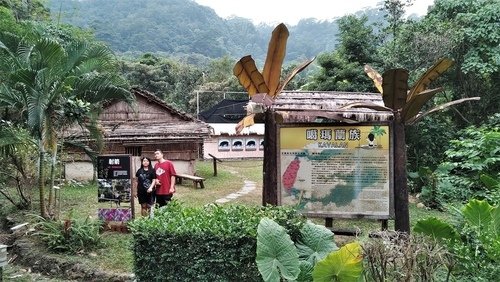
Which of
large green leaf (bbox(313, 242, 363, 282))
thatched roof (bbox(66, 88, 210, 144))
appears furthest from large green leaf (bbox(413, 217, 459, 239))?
thatched roof (bbox(66, 88, 210, 144))

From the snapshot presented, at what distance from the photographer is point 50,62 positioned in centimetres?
761

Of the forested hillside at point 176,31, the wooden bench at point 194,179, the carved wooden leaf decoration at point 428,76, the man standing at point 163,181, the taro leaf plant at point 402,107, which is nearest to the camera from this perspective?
the taro leaf plant at point 402,107

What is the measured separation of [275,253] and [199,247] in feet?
2.85

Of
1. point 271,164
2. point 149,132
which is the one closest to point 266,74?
point 271,164

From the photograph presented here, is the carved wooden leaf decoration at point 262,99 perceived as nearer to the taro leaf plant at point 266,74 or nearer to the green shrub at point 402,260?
the taro leaf plant at point 266,74

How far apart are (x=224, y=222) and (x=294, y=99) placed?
333 centimetres

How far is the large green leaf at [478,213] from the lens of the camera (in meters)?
4.71

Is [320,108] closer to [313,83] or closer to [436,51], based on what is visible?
[436,51]

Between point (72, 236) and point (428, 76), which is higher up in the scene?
point (428, 76)

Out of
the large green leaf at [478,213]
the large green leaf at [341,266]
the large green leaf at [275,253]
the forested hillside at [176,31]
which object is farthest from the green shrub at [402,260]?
the forested hillside at [176,31]

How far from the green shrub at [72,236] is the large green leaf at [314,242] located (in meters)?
4.02

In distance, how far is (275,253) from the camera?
168 inches

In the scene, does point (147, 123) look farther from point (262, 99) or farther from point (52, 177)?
point (262, 99)

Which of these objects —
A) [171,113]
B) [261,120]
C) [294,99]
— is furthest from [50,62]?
[171,113]
